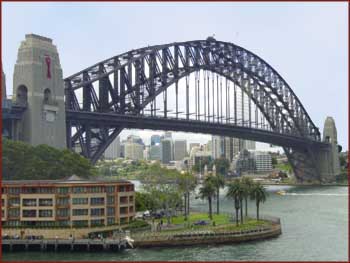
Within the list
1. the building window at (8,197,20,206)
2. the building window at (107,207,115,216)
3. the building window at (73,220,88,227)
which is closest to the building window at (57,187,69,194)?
the building window at (73,220,88,227)

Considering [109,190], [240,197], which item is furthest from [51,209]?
[240,197]

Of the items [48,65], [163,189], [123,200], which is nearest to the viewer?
[123,200]

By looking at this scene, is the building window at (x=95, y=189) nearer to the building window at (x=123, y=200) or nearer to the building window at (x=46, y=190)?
the building window at (x=123, y=200)

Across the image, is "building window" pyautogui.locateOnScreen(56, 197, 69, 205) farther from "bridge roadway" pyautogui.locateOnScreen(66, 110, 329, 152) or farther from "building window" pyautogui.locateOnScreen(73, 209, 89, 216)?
"bridge roadway" pyautogui.locateOnScreen(66, 110, 329, 152)

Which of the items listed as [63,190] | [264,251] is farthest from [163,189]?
[264,251]

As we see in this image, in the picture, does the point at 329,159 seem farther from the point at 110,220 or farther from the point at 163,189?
the point at 110,220

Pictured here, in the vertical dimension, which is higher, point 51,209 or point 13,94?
point 13,94

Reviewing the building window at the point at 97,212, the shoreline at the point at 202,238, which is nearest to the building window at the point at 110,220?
the building window at the point at 97,212

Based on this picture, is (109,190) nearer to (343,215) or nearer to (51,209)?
(51,209)

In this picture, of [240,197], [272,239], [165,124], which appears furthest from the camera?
[165,124]

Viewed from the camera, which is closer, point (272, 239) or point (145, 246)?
point (145, 246)
